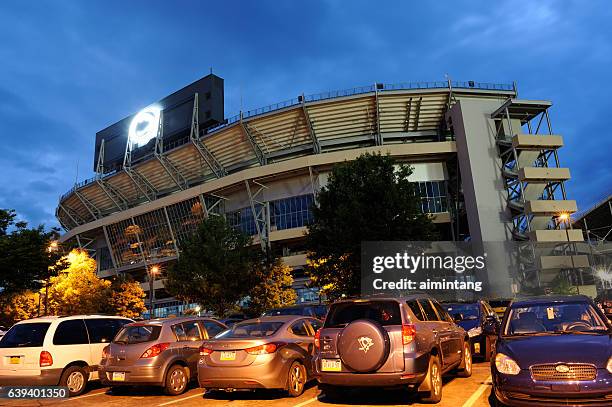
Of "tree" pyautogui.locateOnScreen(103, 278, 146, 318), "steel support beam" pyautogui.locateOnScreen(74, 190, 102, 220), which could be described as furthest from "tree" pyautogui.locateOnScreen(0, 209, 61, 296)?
"steel support beam" pyautogui.locateOnScreen(74, 190, 102, 220)

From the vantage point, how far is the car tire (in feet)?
31.3

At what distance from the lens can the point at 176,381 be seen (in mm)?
9359

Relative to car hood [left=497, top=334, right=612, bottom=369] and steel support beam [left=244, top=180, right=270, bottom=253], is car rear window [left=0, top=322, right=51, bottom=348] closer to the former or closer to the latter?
car hood [left=497, top=334, right=612, bottom=369]

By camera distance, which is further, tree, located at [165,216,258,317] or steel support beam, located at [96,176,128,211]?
steel support beam, located at [96,176,128,211]

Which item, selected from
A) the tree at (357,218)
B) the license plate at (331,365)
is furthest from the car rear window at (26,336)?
the tree at (357,218)

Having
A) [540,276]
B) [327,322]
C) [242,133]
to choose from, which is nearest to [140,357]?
[327,322]

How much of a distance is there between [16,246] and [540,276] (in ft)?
131

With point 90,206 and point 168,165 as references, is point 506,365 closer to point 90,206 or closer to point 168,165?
point 168,165

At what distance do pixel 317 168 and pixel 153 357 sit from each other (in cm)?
4321

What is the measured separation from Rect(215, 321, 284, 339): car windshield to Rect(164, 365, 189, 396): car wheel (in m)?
1.33

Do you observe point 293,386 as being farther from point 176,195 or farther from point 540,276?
point 176,195

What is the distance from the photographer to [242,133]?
5478cm

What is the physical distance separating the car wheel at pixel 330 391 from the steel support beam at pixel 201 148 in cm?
5181

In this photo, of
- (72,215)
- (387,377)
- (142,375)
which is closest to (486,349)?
(387,377)
